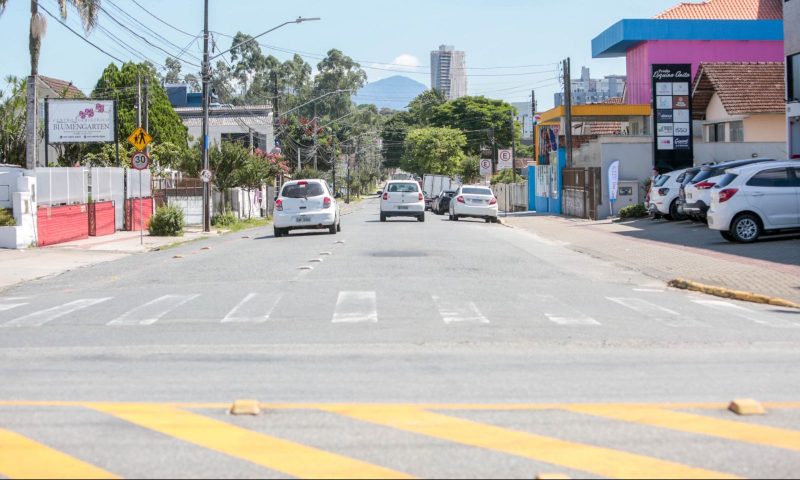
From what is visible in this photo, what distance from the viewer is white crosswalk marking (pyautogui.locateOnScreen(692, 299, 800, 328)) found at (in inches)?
476

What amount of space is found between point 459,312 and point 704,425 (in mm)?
6019

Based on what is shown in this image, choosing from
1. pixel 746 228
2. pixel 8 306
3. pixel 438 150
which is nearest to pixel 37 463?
pixel 8 306

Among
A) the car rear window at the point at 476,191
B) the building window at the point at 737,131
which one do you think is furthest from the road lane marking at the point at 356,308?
the building window at the point at 737,131

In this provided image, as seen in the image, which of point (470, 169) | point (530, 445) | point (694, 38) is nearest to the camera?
point (530, 445)

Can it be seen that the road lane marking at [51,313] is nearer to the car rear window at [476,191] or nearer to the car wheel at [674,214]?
the car wheel at [674,214]

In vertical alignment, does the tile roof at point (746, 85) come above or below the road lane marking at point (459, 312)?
above

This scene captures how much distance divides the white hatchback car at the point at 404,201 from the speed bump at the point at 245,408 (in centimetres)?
3305

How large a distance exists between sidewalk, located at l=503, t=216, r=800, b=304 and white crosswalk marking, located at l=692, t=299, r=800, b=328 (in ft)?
3.54

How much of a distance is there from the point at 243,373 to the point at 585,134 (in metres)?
63.0

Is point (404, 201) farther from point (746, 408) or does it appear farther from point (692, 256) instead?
point (746, 408)

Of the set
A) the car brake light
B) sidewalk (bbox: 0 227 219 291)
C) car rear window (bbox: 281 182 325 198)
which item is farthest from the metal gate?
the car brake light

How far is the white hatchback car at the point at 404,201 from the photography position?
40.1 m

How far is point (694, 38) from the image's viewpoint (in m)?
65.0

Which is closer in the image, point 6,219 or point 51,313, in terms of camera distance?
point 51,313
